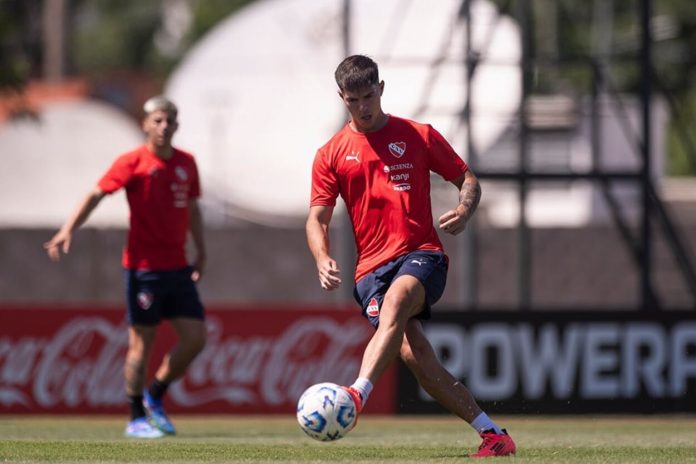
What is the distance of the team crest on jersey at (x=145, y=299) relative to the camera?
38.9 feet

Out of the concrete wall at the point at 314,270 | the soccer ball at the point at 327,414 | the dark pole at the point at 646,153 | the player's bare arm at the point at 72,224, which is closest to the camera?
the soccer ball at the point at 327,414

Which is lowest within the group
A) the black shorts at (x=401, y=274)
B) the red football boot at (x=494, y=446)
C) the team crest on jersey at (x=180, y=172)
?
the red football boot at (x=494, y=446)

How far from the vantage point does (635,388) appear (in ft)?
53.6

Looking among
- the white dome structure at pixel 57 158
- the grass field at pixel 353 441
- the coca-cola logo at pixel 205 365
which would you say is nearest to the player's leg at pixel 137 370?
the grass field at pixel 353 441

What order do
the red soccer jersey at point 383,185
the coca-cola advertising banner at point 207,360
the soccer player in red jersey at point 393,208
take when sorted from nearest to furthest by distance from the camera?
1. the soccer player in red jersey at point 393,208
2. the red soccer jersey at point 383,185
3. the coca-cola advertising banner at point 207,360

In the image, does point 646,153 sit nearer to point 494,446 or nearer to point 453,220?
point 494,446

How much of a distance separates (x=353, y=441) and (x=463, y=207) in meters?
2.90

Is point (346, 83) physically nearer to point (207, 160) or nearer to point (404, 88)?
point (404, 88)

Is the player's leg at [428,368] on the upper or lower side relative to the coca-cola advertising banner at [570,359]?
upper

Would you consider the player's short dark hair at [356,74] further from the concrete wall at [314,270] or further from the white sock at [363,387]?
the concrete wall at [314,270]

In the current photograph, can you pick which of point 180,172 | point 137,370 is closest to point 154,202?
point 180,172

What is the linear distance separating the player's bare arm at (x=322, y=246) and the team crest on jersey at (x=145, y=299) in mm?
3170

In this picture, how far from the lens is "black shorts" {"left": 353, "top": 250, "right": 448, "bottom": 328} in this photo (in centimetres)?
877

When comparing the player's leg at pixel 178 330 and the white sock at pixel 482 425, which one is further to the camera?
the player's leg at pixel 178 330
